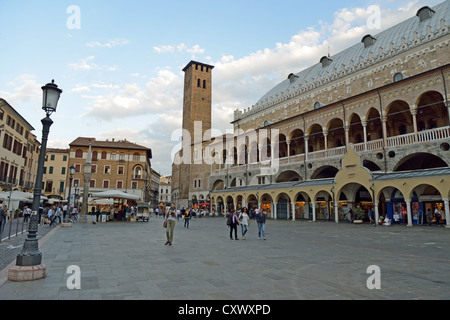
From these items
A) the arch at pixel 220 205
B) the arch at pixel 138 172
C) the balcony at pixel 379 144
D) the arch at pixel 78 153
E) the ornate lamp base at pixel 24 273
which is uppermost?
the arch at pixel 78 153

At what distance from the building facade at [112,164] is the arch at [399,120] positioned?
42.4m

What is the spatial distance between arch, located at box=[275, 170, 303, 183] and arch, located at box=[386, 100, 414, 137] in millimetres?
10517

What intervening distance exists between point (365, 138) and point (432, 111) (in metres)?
6.06

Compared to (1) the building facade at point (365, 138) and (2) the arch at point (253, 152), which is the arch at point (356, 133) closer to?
(1) the building facade at point (365, 138)

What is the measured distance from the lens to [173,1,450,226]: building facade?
824 inches

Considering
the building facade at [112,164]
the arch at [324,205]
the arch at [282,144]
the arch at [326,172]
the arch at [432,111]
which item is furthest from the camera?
the building facade at [112,164]

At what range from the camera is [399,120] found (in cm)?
2683

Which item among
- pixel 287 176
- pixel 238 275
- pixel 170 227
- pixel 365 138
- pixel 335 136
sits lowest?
pixel 238 275

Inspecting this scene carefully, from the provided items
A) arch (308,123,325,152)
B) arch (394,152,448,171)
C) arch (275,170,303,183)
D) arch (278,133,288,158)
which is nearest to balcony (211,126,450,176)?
arch (275,170,303,183)

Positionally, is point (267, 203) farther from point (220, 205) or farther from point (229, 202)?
point (220, 205)

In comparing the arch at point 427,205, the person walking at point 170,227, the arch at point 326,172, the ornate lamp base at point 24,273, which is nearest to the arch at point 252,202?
the arch at point 326,172

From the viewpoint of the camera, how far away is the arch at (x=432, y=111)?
23.5m

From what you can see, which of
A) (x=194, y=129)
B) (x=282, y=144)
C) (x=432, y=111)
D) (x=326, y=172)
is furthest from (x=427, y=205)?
(x=194, y=129)
